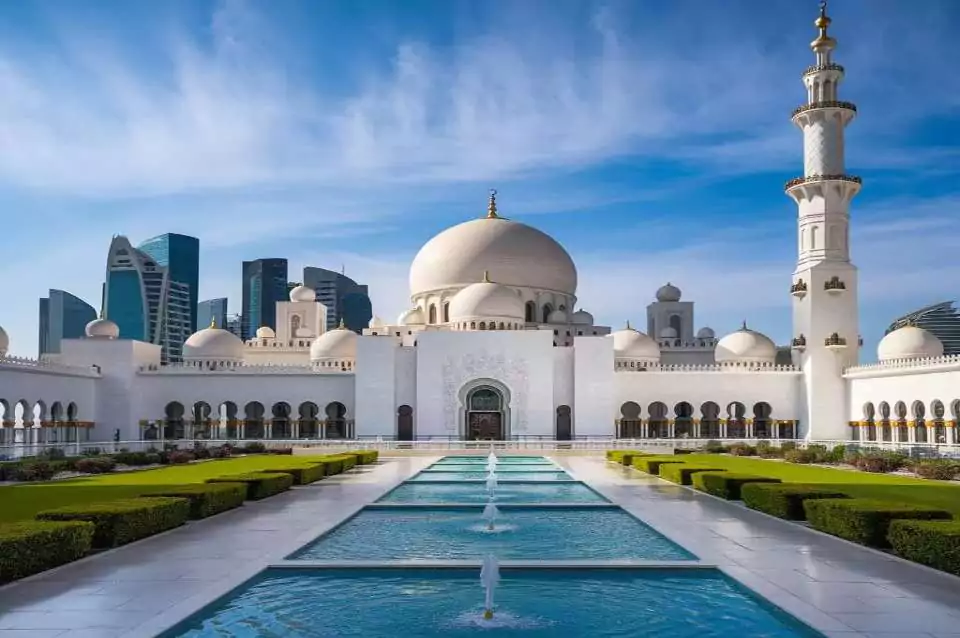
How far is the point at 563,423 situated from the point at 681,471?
18.6 meters

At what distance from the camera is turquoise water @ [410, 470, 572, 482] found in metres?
16.9

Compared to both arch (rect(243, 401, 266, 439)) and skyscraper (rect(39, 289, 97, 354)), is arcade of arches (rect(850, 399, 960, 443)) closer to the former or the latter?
arch (rect(243, 401, 266, 439))

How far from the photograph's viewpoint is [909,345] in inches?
1178

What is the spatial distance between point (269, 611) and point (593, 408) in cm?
2665

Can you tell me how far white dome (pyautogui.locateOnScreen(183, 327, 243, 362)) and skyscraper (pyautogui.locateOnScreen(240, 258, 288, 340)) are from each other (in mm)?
83476

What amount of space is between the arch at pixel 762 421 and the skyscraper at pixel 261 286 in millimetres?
91432

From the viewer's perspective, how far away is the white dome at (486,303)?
3378 cm

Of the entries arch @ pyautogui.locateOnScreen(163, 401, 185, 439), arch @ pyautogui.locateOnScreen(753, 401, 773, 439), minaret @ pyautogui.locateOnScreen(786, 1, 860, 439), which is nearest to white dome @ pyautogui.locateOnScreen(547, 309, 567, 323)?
arch @ pyautogui.locateOnScreen(753, 401, 773, 439)

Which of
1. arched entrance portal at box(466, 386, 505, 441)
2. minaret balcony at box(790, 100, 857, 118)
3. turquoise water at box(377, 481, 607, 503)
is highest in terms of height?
minaret balcony at box(790, 100, 857, 118)

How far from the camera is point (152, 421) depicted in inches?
1334

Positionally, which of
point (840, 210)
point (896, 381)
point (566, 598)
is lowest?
point (566, 598)

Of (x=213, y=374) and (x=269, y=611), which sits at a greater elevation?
(x=213, y=374)

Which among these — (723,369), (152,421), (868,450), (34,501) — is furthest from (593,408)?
(34,501)

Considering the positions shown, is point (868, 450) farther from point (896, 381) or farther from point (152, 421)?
point (152, 421)
